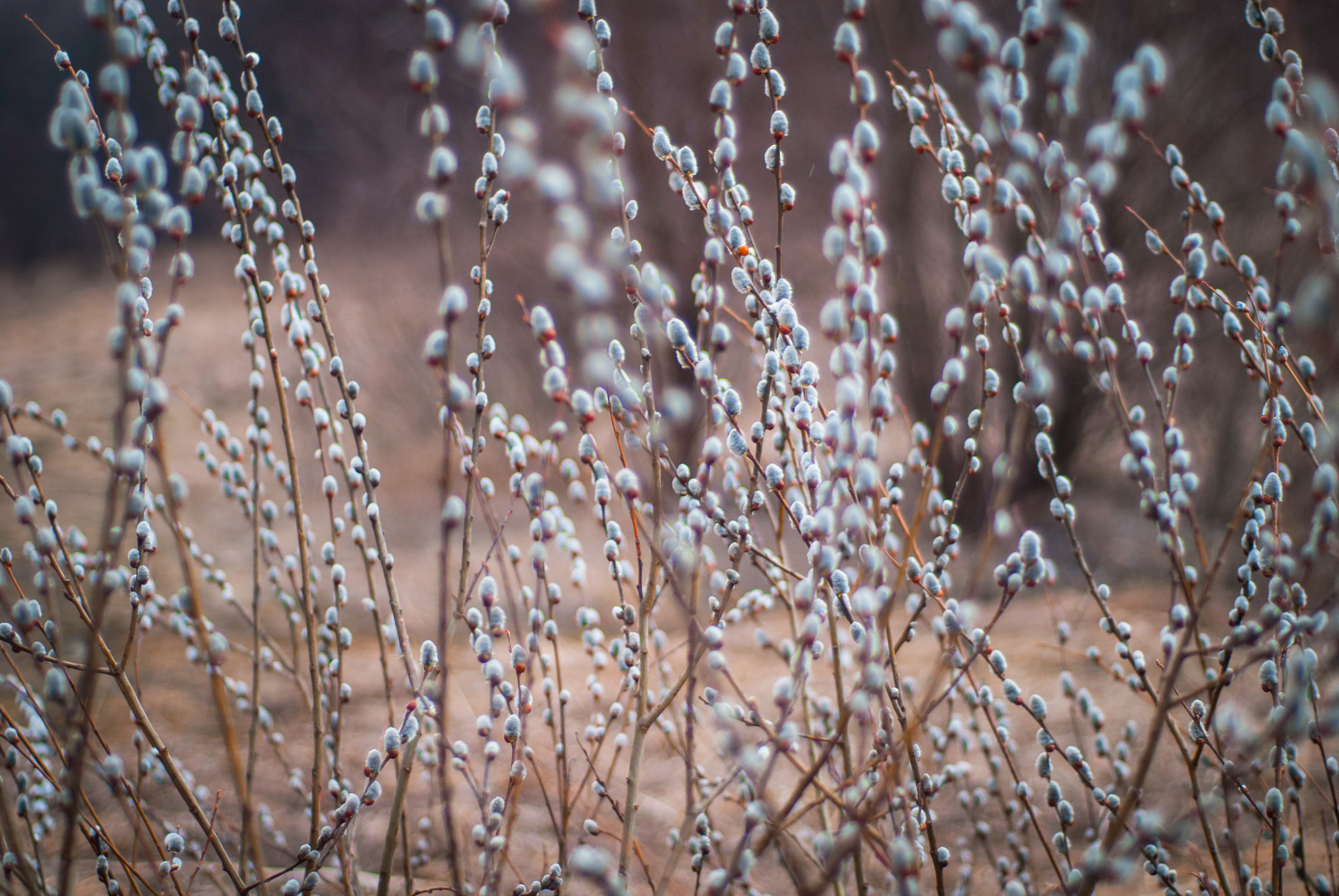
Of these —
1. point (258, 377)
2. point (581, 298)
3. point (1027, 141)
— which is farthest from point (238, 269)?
point (1027, 141)

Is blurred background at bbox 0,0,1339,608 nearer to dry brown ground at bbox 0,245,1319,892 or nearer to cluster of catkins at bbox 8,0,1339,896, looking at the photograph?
dry brown ground at bbox 0,245,1319,892

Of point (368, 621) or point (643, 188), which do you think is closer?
point (368, 621)

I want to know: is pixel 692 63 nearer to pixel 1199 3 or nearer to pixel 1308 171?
pixel 1199 3

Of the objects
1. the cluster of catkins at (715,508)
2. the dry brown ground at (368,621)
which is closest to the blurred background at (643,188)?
the dry brown ground at (368,621)

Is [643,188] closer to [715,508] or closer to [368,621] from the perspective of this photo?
[368,621]

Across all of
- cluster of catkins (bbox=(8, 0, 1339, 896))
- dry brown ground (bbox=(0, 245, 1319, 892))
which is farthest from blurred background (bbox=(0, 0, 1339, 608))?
cluster of catkins (bbox=(8, 0, 1339, 896))

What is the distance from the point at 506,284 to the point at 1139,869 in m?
3.44

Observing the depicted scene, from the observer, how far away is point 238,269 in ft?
2.90

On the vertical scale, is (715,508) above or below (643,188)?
below

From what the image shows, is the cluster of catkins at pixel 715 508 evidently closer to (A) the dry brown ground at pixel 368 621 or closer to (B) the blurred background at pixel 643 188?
(A) the dry brown ground at pixel 368 621

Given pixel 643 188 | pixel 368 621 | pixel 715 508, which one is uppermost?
pixel 643 188

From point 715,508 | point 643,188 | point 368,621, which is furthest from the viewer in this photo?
point 643,188

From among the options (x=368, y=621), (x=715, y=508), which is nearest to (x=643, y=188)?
(x=368, y=621)

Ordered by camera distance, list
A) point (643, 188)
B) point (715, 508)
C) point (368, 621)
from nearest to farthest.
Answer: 1. point (715, 508)
2. point (368, 621)
3. point (643, 188)
